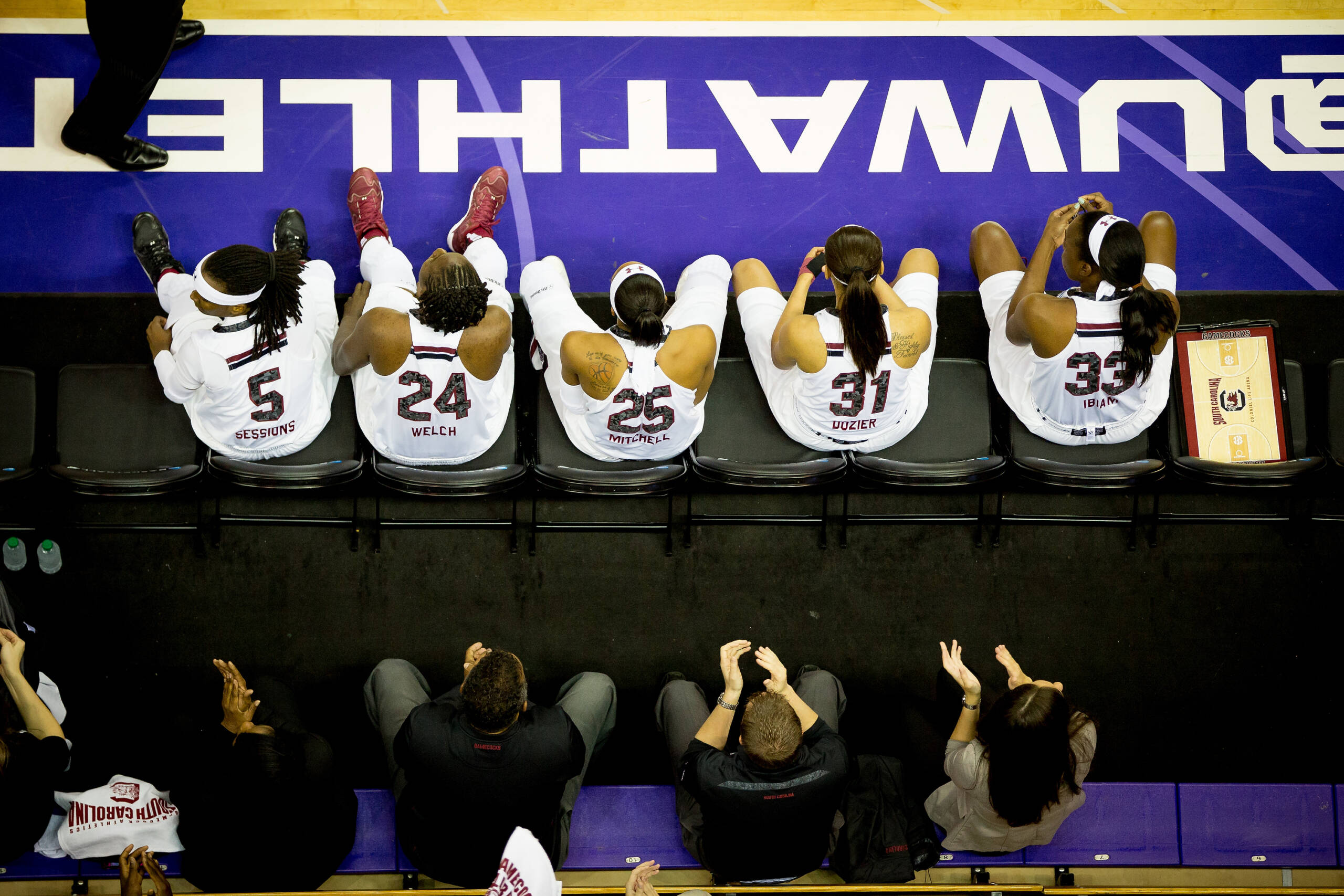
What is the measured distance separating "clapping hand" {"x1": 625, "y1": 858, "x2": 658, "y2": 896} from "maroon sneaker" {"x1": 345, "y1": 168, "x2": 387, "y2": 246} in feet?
9.42

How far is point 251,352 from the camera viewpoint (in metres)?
3.51

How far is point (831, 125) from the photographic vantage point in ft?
14.7

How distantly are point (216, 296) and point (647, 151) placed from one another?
6.76 feet

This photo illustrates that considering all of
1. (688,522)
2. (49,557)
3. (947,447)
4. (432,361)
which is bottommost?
(49,557)

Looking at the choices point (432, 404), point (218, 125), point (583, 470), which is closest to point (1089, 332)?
point (583, 470)

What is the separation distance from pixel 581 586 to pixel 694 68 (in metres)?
2.55

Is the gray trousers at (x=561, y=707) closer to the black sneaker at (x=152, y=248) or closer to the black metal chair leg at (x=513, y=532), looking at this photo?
the black metal chair leg at (x=513, y=532)

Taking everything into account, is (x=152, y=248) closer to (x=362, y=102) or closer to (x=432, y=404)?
(x=362, y=102)

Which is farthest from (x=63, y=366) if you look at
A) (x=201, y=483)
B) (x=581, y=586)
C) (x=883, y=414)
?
(x=883, y=414)

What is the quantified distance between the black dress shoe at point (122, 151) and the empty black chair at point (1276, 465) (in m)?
4.70

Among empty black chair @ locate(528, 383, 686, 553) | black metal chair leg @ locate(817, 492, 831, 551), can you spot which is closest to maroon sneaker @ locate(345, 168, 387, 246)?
empty black chair @ locate(528, 383, 686, 553)

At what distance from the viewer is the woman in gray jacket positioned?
322cm

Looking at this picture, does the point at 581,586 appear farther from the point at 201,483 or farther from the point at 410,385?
the point at 201,483

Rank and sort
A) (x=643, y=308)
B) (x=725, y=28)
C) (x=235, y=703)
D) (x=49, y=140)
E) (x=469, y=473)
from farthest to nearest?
1. (x=725, y=28)
2. (x=49, y=140)
3. (x=469, y=473)
4. (x=643, y=308)
5. (x=235, y=703)
